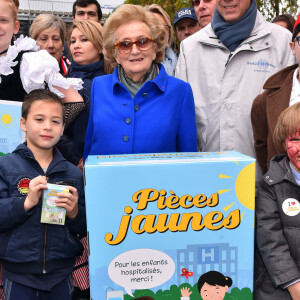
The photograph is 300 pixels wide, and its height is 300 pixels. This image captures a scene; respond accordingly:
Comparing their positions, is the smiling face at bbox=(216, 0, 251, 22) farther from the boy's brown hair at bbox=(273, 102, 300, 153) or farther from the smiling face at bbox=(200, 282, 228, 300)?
the smiling face at bbox=(200, 282, 228, 300)

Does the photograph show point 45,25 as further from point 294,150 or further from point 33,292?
point 294,150

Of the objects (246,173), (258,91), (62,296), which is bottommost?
A: (62,296)

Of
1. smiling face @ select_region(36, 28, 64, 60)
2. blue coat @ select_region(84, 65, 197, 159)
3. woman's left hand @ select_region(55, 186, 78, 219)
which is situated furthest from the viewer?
smiling face @ select_region(36, 28, 64, 60)

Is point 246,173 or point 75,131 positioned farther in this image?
point 75,131

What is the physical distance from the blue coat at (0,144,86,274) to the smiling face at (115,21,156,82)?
2.12 feet

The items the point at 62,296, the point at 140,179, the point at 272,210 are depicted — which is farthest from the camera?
the point at 62,296

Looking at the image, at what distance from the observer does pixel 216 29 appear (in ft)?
8.71

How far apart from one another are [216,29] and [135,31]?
0.63 m

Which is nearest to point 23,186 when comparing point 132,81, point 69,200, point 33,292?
point 69,200

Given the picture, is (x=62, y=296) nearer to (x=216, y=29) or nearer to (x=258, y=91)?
(x=258, y=91)

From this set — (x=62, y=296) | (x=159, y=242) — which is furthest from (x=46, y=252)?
(x=159, y=242)

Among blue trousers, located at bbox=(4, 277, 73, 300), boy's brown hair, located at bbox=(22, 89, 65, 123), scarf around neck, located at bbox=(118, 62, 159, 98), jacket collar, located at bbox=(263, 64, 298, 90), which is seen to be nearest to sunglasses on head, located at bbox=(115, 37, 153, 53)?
scarf around neck, located at bbox=(118, 62, 159, 98)

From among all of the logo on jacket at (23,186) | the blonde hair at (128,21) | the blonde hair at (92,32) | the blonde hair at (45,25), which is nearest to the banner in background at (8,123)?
the logo on jacket at (23,186)

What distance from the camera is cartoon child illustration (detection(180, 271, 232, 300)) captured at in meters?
1.71
